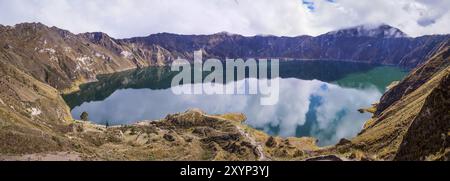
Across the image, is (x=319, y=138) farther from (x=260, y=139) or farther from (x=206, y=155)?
(x=206, y=155)

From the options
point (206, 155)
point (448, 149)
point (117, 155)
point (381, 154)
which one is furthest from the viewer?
point (206, 155)

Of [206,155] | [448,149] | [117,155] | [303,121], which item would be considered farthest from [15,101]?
[448,149]

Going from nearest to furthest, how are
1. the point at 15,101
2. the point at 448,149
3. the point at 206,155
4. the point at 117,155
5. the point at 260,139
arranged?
the point at 448,149
the point at 117,155
the point at 206,155
the point at 260,139
the point at 15,101

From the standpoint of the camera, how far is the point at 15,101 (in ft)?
491

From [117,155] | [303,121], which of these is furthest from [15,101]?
[303,121]

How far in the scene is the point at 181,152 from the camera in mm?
116438

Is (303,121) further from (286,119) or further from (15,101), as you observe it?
(15,101)

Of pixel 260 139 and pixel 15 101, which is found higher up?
pixel 15 101
